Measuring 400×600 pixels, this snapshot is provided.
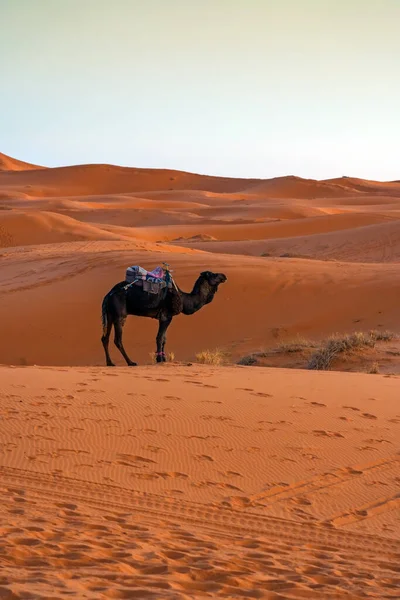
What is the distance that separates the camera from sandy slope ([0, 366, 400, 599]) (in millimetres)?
4543

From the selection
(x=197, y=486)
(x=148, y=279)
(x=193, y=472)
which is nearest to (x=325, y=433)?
(x=193, y=472)

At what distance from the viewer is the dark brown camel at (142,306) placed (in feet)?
41.7

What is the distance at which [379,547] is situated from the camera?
5.46 m

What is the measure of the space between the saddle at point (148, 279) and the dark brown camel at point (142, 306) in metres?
0.07

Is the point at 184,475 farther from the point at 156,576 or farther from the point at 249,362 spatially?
the point at 249,362

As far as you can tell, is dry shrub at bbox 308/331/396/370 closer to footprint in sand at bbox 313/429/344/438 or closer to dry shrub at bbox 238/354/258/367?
dry shrub at bbox 238/354/258/367

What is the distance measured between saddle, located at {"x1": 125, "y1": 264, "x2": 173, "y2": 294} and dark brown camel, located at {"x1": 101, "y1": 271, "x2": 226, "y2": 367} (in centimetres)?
7

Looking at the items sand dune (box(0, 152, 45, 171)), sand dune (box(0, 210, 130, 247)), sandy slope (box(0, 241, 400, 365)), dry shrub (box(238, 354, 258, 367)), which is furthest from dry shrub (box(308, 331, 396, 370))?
sand dune (box(0, 152, 45, 171))

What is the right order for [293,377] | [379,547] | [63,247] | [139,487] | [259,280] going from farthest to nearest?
[63,247] → [259,280] → [293,377] → [139,487] → [379,547]

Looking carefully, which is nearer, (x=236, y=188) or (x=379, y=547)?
(x=379, y=547)

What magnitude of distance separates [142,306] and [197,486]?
6509mm

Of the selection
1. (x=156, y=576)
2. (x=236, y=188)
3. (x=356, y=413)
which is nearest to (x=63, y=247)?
(x=356, y=413)

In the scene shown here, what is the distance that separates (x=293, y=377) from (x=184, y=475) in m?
4.18

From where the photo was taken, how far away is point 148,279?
12.7 metres
